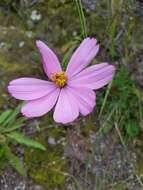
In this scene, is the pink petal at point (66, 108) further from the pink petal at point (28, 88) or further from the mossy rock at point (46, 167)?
the mossy rock at point (46, 167)

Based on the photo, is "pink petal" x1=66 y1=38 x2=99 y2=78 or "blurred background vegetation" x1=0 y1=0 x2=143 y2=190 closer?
"pink petal" x1=66 y1=38 x2=99 y2=78

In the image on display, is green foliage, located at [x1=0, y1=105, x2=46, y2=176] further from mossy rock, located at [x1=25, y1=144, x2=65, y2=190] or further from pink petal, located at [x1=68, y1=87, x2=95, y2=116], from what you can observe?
pink petal, located at [x1=68, y1=87, x2=95, y2=116]

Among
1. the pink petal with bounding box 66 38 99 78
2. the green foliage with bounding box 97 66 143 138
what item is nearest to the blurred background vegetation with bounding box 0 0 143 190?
the green foliage with bounding box 97 66 143 138

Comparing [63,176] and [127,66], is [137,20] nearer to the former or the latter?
[127,66]

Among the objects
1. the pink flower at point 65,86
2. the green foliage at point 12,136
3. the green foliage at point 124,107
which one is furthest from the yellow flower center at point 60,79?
the green foliage at point 124,107

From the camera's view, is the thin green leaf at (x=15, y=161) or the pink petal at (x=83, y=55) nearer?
the pink petal at (x=83, y=55)
